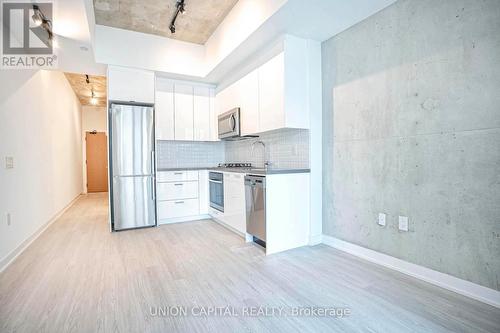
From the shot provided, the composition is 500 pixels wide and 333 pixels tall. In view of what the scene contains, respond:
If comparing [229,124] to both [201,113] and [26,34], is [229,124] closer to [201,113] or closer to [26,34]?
[201,113]

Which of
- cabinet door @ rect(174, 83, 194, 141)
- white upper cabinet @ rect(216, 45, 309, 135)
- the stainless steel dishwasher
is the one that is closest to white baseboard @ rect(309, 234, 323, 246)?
the stainless steel dishwasher

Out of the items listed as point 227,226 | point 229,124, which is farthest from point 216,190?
point 229,124

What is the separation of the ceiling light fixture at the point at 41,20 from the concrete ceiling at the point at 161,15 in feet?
2.42

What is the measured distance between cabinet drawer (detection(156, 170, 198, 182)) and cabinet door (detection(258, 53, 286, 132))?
169cm

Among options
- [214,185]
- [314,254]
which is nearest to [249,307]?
[314,254]

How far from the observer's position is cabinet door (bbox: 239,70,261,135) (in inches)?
133

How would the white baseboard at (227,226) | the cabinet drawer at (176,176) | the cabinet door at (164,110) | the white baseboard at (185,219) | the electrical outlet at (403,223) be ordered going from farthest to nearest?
the cabinet door at (164,110) < the white baseboard at (185,219) < the cabinet drawer at (176,176) < the white baseboard at (227,226) < the electrical outlet at (403,223)

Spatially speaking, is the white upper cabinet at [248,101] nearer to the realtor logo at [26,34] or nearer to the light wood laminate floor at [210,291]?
the light wood laminate floor at [210,291]

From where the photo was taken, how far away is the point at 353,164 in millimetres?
2742

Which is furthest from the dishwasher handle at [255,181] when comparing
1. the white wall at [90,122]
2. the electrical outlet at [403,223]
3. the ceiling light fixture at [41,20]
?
A: the white wall at [90,122]

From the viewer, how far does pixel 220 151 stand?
5172 millimetres

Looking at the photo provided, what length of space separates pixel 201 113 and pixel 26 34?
99.2 inches

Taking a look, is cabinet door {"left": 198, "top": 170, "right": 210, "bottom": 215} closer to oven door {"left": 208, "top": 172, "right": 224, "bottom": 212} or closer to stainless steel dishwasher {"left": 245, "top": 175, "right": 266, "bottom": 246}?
oven door {"left": 208, "top": 172, "right": 224, "bottom": 212}

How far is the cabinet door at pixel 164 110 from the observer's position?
429cm
